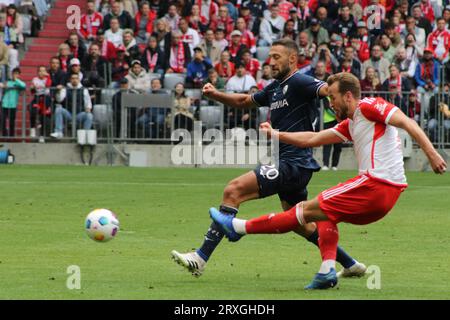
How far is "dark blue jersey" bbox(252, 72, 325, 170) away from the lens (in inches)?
431

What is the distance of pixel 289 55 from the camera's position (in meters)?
11.0

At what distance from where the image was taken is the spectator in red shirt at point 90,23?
30.2m

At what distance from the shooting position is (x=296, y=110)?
11023 millimetres

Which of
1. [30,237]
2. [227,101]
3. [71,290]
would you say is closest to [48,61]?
[30,237]

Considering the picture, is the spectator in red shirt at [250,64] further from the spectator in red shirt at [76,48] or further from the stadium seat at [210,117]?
the spectator in red shirt at [76,48]

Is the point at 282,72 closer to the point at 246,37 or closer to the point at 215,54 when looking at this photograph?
the point at 215,54

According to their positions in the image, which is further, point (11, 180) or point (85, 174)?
point (85, 174)

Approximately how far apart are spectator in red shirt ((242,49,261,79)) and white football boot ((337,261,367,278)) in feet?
55.7

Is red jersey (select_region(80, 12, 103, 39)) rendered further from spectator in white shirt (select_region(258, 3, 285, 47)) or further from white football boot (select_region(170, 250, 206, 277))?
white football boot (select_region(170, 250, 206, 277))

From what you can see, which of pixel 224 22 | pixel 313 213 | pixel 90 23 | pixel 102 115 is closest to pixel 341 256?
pixel 313 213

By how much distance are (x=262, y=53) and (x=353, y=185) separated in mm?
19378

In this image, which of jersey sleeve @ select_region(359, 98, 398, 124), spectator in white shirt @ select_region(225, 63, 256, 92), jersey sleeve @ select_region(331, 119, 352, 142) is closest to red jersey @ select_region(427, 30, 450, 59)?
spectator in white shirt @ select_region(225, 63, 256, 92)
